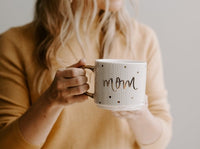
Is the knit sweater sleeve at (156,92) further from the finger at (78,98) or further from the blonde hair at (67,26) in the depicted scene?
the finger at (78,98)

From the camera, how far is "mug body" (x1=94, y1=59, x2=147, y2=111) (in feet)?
2.11

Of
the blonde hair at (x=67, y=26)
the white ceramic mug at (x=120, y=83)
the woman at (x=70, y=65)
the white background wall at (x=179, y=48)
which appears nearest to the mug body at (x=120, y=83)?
the white ceramic mug at (x=120, y=83)

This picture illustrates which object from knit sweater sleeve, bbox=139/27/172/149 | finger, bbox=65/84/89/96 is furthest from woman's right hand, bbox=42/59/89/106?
knit sweater sleeve, bbox=139/27/172/149

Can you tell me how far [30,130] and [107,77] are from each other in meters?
0.30

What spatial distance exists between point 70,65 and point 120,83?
1.06 ft

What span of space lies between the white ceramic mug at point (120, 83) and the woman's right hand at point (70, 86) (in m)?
0.04

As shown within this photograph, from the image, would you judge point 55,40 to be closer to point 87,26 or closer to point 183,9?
point 87,26

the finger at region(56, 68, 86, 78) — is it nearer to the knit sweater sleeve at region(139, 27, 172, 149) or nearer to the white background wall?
the knit sweater sleeve at region(139, 27, 172, 149)

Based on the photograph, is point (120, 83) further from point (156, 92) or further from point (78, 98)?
point (156, 92)

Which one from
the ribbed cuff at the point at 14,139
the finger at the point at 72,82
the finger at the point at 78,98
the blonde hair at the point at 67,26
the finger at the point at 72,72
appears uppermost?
the blonde hair at the point at 67,26

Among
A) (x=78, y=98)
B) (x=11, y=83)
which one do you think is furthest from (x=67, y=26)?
(x=78, y=98)

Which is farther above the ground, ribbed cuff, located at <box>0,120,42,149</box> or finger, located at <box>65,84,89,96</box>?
finger, located at <box>65,84,89,96</box>

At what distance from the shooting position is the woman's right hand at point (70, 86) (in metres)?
0.68

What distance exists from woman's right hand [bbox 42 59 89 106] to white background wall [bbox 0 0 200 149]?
2.11 ft
